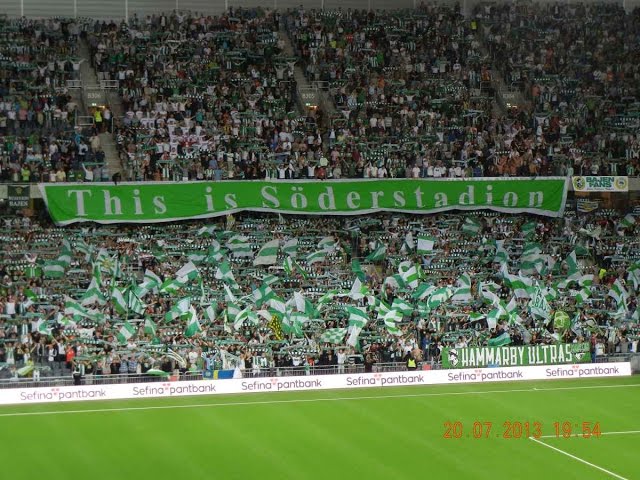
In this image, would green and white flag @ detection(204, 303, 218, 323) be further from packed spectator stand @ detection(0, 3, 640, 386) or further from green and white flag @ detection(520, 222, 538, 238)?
green and white flag @ detection(520, 222, 538, 238)

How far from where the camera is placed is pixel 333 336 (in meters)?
41.6

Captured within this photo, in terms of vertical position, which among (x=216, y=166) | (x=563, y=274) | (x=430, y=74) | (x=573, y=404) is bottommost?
(x=573, y=404)

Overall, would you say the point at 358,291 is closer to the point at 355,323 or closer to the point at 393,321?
the point at 393,321

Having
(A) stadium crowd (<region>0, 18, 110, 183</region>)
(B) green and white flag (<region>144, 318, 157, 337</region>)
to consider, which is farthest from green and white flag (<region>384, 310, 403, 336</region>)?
(A) stadium crowd (<region>0, 18, 110, 183</region>)

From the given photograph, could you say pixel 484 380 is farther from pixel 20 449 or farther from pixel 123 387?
pixel 20 449

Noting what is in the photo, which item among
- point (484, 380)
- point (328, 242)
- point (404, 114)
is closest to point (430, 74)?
point (404, 114)

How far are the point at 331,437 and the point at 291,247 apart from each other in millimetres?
16386

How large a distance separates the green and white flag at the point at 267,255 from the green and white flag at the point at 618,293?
15.6 meters

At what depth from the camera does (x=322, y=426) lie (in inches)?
1270

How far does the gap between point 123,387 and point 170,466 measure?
1088cm

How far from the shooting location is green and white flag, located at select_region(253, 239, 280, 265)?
1769 inches

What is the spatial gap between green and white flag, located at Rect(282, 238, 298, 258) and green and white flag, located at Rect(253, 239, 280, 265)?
0.63 meters

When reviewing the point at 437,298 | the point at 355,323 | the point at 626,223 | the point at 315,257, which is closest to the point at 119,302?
the point at 315,257

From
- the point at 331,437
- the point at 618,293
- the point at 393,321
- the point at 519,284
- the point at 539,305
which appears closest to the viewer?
the point at 331,437
